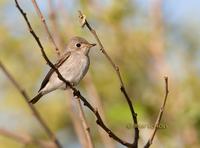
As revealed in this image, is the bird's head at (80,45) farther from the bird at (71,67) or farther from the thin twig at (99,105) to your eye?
the thin twig at (99,105)

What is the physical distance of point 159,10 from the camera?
17.2 feet

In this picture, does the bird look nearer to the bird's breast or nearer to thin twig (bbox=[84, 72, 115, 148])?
the bird's breast

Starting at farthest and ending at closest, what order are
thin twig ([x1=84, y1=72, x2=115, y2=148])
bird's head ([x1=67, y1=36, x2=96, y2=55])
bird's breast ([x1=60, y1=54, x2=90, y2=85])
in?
bird's head ([x1=67, y1=36, x2=96, y2=55]), bird's breast ([x1=60, y1=54, x2=90, y2=85]), thin twig ([x1=84, y1=72, x2=115, y2=148])

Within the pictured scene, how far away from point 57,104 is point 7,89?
50 cm

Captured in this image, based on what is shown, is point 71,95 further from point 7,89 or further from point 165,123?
point 7,89

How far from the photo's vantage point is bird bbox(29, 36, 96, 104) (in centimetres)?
552

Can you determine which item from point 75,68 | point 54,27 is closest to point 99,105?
point 54,27

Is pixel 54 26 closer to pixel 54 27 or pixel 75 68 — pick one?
pixel 54 27

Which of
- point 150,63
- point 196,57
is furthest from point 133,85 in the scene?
point 196,57

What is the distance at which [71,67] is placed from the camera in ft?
19.4

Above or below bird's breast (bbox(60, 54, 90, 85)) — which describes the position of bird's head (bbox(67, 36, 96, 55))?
above

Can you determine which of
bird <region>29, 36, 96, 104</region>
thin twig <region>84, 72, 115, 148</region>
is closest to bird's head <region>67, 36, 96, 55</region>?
bird <region>29, 36, 96, 104</region>

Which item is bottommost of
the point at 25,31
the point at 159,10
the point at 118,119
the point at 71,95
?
the point at 118,119

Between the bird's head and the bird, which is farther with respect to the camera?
the bird's head
